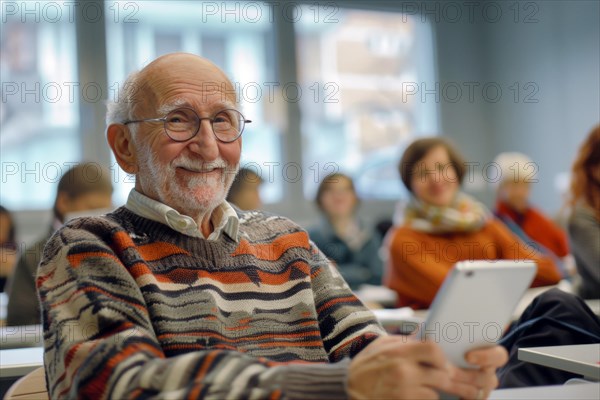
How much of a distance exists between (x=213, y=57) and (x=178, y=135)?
5.43 meters

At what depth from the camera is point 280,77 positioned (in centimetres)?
719

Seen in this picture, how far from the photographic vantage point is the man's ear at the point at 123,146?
162cm

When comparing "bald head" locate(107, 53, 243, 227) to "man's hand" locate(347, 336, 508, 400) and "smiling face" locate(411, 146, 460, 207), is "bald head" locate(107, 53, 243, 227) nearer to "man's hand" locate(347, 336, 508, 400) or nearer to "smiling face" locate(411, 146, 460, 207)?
"man's hand" locate(347, 336, 508, 400)

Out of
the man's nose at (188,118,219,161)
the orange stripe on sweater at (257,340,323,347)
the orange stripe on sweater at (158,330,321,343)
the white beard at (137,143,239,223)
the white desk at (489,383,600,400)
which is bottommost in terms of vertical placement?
the white desk at (489,383,600,400)

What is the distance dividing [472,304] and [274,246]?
0.66 meters

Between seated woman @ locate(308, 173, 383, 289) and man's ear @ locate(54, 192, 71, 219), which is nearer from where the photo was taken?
man's ear @ locate(54, 192, 71, 219)

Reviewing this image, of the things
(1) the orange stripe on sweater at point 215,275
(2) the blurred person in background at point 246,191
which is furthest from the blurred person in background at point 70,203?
(1) the orange stripe on sweater at point 215,275

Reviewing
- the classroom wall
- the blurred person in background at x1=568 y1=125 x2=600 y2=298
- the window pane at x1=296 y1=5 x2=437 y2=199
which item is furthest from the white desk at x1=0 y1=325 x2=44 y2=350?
the classroom wall

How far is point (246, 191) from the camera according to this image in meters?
4.78

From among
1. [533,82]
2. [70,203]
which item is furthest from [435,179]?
[533,82]

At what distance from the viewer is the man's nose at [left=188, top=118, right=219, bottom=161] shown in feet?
5.11

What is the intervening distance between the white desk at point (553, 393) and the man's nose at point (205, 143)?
0.76 meters

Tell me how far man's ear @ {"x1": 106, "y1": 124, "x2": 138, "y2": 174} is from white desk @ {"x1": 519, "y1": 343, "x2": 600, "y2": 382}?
3.14ft

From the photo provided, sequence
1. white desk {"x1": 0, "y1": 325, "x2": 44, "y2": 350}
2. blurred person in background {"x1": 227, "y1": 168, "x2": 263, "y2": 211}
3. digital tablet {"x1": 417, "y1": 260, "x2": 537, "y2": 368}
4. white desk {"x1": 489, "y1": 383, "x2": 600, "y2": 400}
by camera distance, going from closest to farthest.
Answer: digital tablet {"x1": 417, "y1": 260, "x2": 537, "y2": 368} → white desk {"x1": 489, "y1": 383, "x2": 600, "y2": 400} → white desk {"x1": 0, "y1": 325, "x2": 44, "y2": 350} → blurred person in background {"x1": 227, "y1": 168, "x2": 263, "y2": 211}
